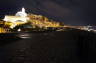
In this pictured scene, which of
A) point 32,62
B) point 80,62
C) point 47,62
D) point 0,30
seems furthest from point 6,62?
point 0,30

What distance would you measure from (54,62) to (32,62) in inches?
122

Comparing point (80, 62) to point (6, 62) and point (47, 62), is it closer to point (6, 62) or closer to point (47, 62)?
point (47, 62)

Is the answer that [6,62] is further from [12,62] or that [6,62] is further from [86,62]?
[86,62]

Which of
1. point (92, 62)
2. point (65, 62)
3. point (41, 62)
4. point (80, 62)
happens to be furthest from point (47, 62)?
point (92, 62)

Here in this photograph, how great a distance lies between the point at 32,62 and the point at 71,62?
546 centimetres

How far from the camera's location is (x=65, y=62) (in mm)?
26969

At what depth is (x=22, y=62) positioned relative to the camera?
90.1ft

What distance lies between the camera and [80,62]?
27.2 m

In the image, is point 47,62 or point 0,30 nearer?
point 47,62

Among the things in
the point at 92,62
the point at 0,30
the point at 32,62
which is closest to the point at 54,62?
the point at 32,62

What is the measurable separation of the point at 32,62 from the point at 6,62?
3653 mm

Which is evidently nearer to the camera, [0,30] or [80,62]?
[80,62]

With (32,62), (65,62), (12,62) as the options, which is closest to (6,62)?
(12,62)

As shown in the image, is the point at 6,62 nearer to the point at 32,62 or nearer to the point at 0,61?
the point at 0,61
